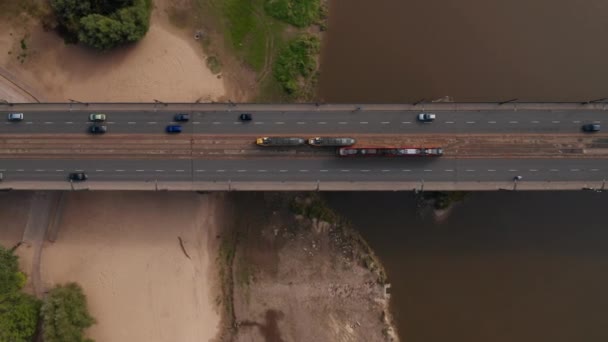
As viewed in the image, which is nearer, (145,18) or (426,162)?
(426,162)

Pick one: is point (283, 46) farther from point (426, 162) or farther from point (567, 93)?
point (567, 93)

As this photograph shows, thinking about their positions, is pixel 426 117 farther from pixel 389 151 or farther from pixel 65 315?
pixel 65 315

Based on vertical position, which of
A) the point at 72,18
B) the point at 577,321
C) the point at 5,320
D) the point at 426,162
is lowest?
the point at 577,321

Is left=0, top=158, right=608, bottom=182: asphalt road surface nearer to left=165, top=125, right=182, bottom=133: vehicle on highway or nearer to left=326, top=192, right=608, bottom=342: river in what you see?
left=165, top=125, right=182, bottom=133: vehicle on highway

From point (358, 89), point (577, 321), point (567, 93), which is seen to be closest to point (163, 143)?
point (358, 89)

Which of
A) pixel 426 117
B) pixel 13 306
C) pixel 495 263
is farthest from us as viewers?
pixel 495 263

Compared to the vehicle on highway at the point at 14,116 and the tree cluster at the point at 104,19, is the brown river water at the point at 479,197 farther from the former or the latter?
the vehicle on highway at the point at 14,116

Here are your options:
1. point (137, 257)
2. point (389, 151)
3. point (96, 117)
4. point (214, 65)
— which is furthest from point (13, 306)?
point (389, 151)
